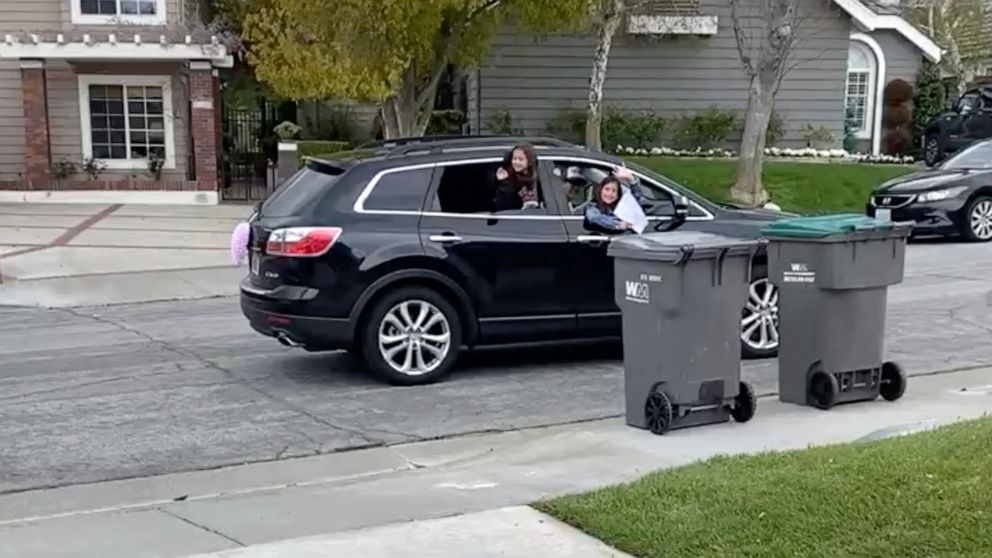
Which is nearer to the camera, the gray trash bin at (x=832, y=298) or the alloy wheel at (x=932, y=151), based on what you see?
the gray trash bin at (x=832, y=298)

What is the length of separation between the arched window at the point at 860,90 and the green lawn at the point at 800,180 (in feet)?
15.3

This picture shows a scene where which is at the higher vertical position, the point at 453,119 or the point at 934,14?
the point at 934,14

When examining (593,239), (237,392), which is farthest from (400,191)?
(237,392)

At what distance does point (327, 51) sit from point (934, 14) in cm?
2287

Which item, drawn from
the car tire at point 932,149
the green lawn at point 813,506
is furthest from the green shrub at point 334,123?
the green lawn at point 813,506

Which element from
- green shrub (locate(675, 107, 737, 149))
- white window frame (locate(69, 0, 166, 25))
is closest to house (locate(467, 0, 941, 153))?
green shrub (locate(675, 107, 737, 149))

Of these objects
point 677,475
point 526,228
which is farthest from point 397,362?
point 677,475

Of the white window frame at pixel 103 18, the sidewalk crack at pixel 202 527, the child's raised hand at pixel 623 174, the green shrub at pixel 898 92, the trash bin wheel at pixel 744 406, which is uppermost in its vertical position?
the white window frame at pixel 103 18

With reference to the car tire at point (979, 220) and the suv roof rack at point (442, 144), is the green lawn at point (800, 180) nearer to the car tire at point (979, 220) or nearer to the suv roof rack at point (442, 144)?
the car tire at point (979, 220)

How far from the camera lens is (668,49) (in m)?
25.4

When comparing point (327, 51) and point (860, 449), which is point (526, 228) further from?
point (327, 51)

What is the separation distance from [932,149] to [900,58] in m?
2.68

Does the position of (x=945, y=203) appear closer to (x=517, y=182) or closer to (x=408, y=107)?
(x=408, y=107)

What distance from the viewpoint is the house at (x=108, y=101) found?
74.9ft
